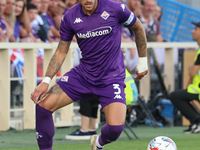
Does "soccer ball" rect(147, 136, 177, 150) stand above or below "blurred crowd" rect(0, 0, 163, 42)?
below

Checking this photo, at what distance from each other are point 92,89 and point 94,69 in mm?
221

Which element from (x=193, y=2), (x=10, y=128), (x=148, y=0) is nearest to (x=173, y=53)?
(x=148, y=0)

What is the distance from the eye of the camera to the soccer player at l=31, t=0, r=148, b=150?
203 inches

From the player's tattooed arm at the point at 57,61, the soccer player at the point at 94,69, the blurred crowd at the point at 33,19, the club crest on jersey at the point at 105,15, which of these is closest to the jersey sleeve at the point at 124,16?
the soccer player at the point at 94,69

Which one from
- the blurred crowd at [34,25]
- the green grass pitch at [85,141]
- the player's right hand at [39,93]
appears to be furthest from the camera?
the blurred crowd at [34,25]

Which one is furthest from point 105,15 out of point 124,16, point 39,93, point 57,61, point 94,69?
point 39,93

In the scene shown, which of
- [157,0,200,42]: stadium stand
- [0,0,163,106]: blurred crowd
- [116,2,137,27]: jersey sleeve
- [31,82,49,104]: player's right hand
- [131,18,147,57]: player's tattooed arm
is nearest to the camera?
[31,82,49,104]: player's right hand

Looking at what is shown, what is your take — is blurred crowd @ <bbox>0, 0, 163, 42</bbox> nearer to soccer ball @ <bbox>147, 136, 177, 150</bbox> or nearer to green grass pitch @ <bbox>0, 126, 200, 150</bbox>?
green grass pitch @ <bbox>0, 126, 200, 150</bbox>

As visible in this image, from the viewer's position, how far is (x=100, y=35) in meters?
5.18

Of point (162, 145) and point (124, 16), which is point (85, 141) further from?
point (124, 16)

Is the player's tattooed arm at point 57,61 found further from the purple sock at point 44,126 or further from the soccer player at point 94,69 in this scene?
the purple sock at point 44,126

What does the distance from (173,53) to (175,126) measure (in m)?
1.60

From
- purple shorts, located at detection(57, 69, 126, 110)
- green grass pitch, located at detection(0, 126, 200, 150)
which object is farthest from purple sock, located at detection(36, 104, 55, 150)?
green grass pitch, located at detection(0, 126, 200, 150)

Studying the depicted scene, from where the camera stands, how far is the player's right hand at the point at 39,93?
496 cm
